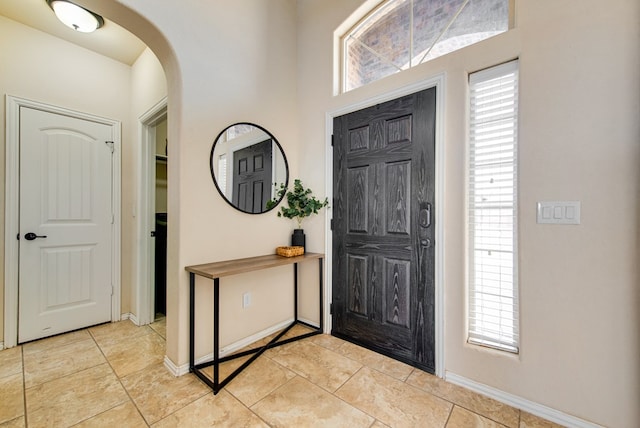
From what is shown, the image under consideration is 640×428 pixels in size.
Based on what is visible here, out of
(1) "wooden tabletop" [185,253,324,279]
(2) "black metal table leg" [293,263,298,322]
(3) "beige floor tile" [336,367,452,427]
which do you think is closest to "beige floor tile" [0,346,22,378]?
(1) "wooden tabletop" [185,253,324,279]

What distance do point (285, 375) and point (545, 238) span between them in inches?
69.1

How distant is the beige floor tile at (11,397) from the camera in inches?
55.2

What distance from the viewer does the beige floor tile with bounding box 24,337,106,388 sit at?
1.75 metres

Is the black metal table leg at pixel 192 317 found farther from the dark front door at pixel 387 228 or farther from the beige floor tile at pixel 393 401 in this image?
the dark front door at pixel 387 228

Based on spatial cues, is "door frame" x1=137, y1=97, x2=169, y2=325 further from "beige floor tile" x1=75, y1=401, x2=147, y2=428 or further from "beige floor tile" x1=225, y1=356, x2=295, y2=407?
"beige floor tile" x1=225, y1=356, x2=295, y2=407

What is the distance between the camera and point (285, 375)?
177 centimetres

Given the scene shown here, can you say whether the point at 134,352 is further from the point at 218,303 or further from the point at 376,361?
the point at 376,361

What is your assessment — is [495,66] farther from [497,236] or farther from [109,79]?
[109,79]

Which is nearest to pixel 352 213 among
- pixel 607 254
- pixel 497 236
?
pixel 497 236

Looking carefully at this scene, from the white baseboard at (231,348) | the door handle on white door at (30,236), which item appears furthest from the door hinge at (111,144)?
the white baseboard at (231,348)

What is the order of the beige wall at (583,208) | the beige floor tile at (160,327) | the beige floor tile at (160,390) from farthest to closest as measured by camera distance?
the beige floor tile at (160,327) → the beige floor tile at (160,390) → the beige wall at (583,208)

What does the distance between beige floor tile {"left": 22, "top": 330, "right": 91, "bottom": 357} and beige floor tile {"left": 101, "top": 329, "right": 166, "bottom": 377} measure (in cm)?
34

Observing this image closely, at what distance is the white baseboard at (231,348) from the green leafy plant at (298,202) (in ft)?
3.26

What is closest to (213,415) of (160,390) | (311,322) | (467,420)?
(160,390)
